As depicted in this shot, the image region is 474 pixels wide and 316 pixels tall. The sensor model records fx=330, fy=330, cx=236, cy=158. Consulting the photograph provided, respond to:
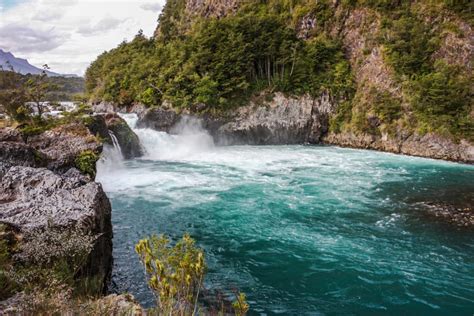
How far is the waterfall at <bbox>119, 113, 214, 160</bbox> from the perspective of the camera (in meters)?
27.2

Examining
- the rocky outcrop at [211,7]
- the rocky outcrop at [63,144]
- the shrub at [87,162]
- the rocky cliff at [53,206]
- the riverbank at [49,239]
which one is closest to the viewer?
the riverbank at [49,239]

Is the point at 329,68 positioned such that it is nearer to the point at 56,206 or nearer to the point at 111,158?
the point at 111,158

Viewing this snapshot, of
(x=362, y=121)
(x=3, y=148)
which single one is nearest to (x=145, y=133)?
(x=3, y=148)

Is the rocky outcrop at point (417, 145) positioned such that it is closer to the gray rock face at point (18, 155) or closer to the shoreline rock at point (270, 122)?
the shoreline rock at point (270, 122)

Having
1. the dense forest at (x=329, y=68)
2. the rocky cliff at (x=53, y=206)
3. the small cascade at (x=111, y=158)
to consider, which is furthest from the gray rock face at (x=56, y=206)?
the dense forest at (x=329, y=68)

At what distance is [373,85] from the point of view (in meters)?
30.4

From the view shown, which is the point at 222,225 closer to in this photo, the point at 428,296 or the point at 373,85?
the point at 428,296

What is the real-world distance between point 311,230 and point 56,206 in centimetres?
795

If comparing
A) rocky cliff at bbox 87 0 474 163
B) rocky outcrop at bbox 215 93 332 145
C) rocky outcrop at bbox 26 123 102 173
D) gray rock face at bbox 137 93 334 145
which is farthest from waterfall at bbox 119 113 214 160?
rocky outcrop at bbox 26 123 102 173

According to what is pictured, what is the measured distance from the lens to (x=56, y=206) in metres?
7.55

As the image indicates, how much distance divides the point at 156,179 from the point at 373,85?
22272mm

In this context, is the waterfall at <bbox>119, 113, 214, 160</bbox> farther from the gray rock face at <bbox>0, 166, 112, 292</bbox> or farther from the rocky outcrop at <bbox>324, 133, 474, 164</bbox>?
the gray rock face at <bbox>0, 166, 112, 292</bbox>

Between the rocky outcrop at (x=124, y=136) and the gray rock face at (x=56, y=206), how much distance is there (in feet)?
47.1

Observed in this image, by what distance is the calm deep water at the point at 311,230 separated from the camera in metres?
7.86
